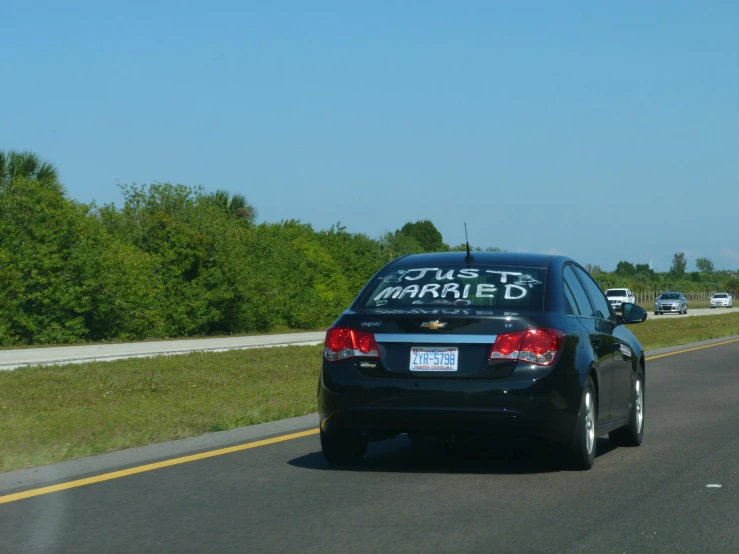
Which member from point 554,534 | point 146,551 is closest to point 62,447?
point 146,551

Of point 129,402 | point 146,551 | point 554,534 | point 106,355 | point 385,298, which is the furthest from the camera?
point 106,355

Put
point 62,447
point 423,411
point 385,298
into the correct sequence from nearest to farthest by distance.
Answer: point 423,411 < point 385,298 < point 62,447

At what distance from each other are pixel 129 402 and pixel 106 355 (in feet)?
38.7

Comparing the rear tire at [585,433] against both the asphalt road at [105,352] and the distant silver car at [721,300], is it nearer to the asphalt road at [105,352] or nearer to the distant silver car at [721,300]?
the asphalt road at [105,352]

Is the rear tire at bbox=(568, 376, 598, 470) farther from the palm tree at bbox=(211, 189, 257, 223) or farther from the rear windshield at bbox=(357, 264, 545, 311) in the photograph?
the palm tree at bbox=(211, 189, 257, 223)

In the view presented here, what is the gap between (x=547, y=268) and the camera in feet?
→ 30.8

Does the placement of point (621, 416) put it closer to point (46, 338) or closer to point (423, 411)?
point (423, 411)

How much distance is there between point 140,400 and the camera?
16.0 m

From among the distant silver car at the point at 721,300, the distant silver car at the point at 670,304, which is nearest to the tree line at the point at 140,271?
the distant silver car at the point at 670,304

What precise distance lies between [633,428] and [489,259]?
2.41 metres

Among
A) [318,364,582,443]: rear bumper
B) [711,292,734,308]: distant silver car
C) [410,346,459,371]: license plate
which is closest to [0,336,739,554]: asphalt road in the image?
[318,364,582,443]: rear bumper

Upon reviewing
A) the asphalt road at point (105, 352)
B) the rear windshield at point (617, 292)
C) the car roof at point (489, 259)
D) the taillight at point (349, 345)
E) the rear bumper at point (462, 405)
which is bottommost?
the rear windshield at point (617, 292)

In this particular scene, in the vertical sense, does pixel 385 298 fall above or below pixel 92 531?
above

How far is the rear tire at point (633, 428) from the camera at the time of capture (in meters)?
10.8
